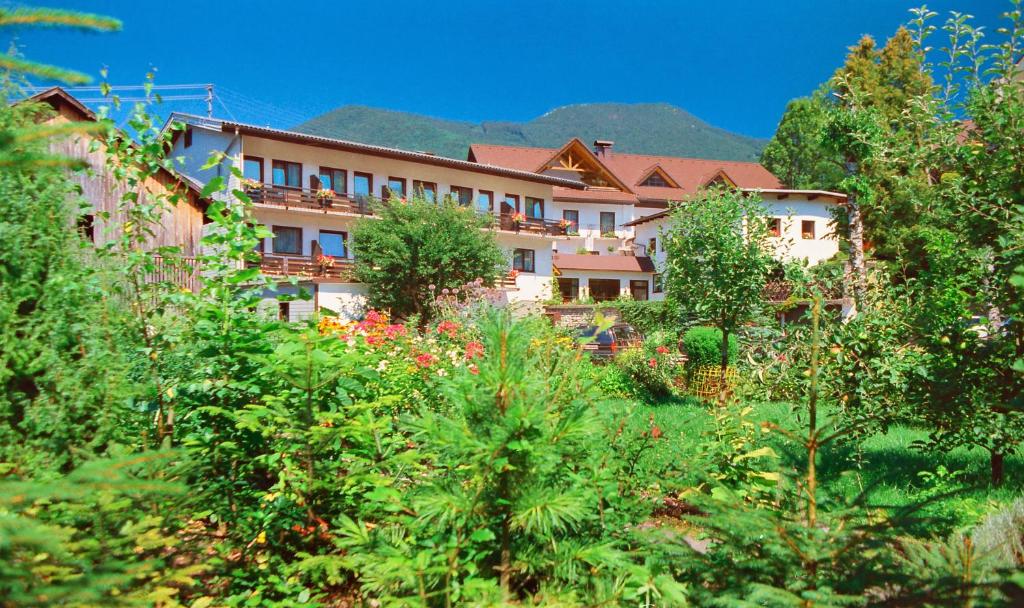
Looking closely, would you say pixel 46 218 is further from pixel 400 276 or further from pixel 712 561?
pixel 400 276

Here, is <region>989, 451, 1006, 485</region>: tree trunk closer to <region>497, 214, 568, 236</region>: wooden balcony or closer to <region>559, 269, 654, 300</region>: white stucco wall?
<region>497, 214, 568, 236</region>: wooden balcony

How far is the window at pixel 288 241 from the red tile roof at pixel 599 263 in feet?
48.8

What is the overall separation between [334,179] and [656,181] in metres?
24.0

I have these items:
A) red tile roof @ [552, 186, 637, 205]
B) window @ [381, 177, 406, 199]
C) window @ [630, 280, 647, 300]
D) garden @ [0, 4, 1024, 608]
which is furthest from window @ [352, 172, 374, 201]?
garden @ [0, 4, 1024, 608]

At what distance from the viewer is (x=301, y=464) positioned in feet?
8.64

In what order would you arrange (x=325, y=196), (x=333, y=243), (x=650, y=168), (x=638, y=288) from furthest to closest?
1. (x=650, y=168)
2. (x=638, y=288)
3. (x=333, y=243)
4. (x=325, y=196)

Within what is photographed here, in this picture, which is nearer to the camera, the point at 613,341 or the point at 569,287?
the point at 613,341

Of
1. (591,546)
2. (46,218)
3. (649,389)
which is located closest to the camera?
(591,546)

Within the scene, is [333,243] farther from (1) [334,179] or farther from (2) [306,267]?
(1) [334,179]

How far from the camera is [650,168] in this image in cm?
4228

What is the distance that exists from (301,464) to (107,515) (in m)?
0.81

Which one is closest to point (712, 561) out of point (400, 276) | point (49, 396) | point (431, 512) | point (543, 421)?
point (543, 421)

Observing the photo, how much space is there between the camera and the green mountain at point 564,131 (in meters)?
117

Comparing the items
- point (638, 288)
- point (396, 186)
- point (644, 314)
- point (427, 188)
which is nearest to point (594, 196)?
point (638, 288)
